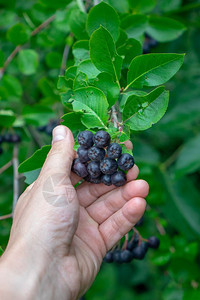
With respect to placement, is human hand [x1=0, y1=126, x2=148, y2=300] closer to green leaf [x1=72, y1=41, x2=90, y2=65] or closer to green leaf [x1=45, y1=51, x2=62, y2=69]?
green leaf [x1=72, y1=41, x2=90, y2=65]

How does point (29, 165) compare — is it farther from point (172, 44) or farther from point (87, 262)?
point (172, 44)

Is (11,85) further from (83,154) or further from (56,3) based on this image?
(83,154)

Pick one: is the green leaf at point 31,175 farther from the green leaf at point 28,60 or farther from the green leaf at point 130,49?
the green leaf at point 28,60

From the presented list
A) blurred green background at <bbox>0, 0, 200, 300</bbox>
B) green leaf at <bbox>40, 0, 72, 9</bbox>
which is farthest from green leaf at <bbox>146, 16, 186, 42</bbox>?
green leaf at <bbox>40, 0, 72, 9</bbox>

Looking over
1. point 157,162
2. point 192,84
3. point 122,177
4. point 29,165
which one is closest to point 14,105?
point 157,162

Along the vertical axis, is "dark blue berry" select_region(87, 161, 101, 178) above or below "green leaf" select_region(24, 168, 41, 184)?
below

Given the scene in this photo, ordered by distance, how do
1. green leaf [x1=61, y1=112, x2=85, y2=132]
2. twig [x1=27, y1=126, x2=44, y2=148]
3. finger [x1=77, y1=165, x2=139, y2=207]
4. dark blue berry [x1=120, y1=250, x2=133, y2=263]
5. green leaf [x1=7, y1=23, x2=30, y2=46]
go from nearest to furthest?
green leaf [x1=61, y1=112, x2=85, y2=132] < finger [x1=77, y1=165, x2=139, y2=207] < dark blue berry [x1=120, y1=250, x2=133, y2=263] < green leaf [x1=7, y1=23, x2=30, y2=46] < twig [x1=27, y1=126, x2=44, y2=148]

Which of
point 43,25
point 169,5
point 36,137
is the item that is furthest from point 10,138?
point 169,5

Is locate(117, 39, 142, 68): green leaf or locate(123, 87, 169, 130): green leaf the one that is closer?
locate(123, 87, 169, 130): green leaf
